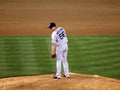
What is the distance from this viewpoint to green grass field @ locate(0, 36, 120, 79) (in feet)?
43.9

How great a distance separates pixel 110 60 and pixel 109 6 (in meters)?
6.08

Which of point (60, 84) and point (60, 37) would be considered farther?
point (60, 37)

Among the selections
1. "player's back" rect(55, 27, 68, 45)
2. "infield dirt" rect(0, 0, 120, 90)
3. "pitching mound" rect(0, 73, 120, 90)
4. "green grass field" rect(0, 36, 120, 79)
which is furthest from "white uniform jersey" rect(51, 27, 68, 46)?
"infield dirt" rect(0, 0, 120, 90)

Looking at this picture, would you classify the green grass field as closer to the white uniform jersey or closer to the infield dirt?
the infield dirt

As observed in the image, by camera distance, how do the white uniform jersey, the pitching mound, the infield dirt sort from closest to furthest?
1. the pitching mound
2. the white uniform jersey
3. the infield dirt

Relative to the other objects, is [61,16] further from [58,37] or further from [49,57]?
[58,37]

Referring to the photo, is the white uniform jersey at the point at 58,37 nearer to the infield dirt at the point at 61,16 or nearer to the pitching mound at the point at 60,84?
the pitching mound at the point at 60,84

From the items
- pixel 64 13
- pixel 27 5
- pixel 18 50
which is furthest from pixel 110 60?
pixel 27 5

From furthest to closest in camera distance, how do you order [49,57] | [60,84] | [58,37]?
[49,57], [58,37], [60,84]

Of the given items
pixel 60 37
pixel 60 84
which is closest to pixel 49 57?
pixel 60 37

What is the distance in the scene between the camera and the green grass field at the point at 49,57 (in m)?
13.4

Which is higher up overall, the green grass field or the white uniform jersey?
the white uniform jersey

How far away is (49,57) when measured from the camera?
14.7 m

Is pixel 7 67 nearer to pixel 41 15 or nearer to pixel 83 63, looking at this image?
pixel 83 63
